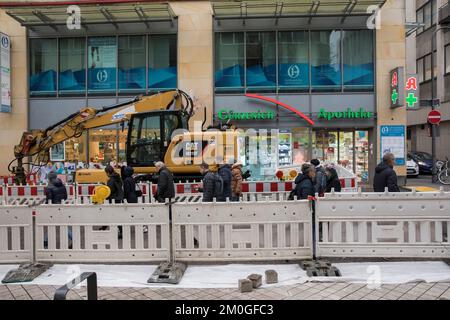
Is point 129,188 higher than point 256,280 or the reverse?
higher

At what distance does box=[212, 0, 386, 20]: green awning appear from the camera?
1648cm

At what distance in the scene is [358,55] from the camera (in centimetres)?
1814

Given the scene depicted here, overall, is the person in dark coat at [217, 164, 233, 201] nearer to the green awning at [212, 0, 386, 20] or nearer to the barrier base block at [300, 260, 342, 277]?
the barrier base block at [300, 260, 342, 277]

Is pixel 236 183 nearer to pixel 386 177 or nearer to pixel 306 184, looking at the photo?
pixel 306 184

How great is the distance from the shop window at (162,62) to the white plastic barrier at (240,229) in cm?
1293

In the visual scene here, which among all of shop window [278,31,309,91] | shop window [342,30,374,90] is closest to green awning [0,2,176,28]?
shop window [278,31,309,91]

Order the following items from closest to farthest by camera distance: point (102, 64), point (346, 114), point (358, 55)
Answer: point (346, 114) < point (358, 55) < point (102, 64)

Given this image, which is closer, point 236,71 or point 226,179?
point 226,179

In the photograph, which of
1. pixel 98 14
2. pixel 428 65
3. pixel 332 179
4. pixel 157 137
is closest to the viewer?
pixel 332 179

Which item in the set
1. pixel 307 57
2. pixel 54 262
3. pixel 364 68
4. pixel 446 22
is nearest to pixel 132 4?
pixel 307 57

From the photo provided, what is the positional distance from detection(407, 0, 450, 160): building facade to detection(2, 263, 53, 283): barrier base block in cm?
2529

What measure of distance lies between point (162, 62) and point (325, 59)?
291 inches

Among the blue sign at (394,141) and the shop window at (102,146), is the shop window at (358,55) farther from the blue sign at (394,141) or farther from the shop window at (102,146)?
the shop window at (102,146)

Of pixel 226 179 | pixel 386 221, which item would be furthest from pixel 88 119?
pixel 386 221
